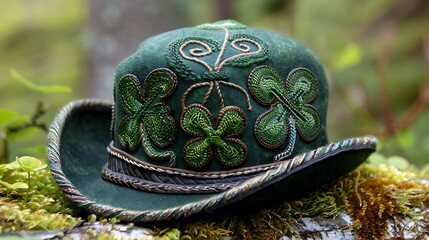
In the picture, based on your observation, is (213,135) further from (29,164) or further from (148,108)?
(29,164)

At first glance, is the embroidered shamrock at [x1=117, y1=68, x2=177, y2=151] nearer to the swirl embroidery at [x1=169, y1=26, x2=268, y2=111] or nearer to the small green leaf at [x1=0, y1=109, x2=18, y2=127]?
the swirl embroidery at [x1=169, y1=26, x2=268, y2=111]

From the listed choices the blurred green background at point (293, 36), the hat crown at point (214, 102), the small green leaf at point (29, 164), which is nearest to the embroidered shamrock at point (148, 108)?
the hat crown at point (214, 102)

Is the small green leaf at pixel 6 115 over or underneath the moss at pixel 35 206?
over

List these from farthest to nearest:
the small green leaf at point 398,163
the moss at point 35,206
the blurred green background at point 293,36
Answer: the blurred green background at point 293,36, the small green leaf at point 398,163, the moss at point 35,206

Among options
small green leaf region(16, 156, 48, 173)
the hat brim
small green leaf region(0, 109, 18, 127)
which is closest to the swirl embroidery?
the hat brim

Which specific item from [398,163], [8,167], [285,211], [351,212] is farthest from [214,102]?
[398,163]

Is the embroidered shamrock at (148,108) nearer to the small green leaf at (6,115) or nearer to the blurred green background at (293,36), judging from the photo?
the small green leaf at (6,115)

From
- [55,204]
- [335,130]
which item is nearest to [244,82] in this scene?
[55,204]

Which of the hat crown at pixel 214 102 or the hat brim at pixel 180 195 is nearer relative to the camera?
the hat brim at pixel 180 195
